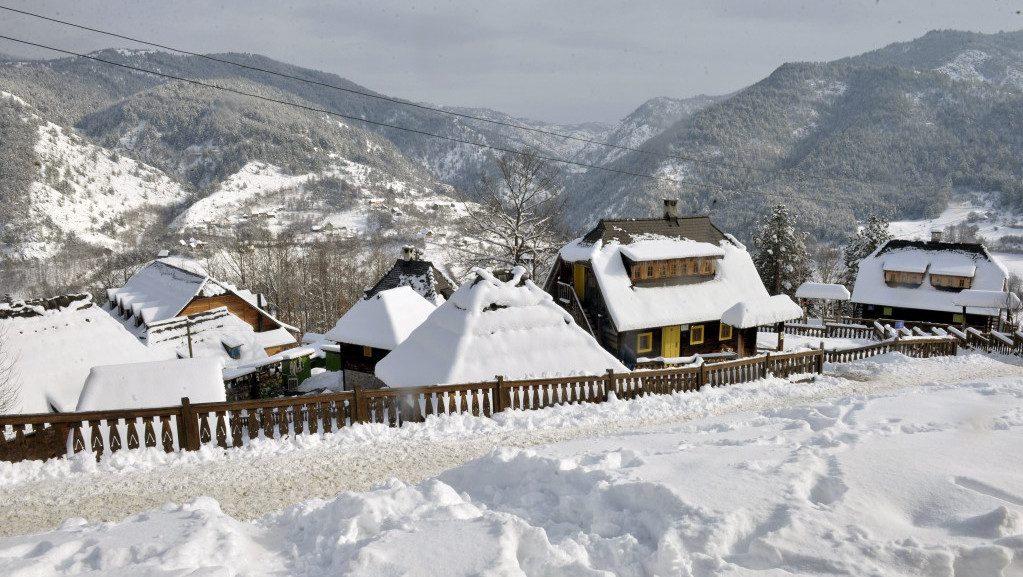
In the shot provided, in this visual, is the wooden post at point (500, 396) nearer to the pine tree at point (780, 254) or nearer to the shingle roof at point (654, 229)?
the shingle roof at point (654, 229)

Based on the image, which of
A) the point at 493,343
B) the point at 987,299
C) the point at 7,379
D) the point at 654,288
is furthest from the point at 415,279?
the point at 987,299

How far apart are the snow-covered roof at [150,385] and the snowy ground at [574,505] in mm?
2937

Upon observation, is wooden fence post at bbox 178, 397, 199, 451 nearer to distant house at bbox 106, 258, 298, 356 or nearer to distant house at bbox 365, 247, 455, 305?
distant house at bbox 365, 247, 455, 305

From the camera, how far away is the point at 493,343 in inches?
568

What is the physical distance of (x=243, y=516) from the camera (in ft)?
25.2

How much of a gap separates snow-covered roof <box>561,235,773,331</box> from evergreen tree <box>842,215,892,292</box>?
31.2 m

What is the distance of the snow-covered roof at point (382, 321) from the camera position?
24.3 metres

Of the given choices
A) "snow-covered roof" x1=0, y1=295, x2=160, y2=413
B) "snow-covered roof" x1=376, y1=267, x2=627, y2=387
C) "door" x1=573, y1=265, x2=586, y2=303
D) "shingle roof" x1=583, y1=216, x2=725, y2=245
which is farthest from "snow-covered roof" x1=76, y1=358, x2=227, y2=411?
"shingle roof" x1=583, y1=216, x2=725, y2=245

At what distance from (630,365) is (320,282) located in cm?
4582

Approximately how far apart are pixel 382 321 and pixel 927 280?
123 feet

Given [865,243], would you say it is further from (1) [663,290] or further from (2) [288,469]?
(2) [288,469]

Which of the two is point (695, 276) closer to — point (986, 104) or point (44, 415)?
point (44, 415)

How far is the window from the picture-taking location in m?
24.9

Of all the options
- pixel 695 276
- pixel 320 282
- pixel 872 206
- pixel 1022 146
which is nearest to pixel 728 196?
pixel 872 206
